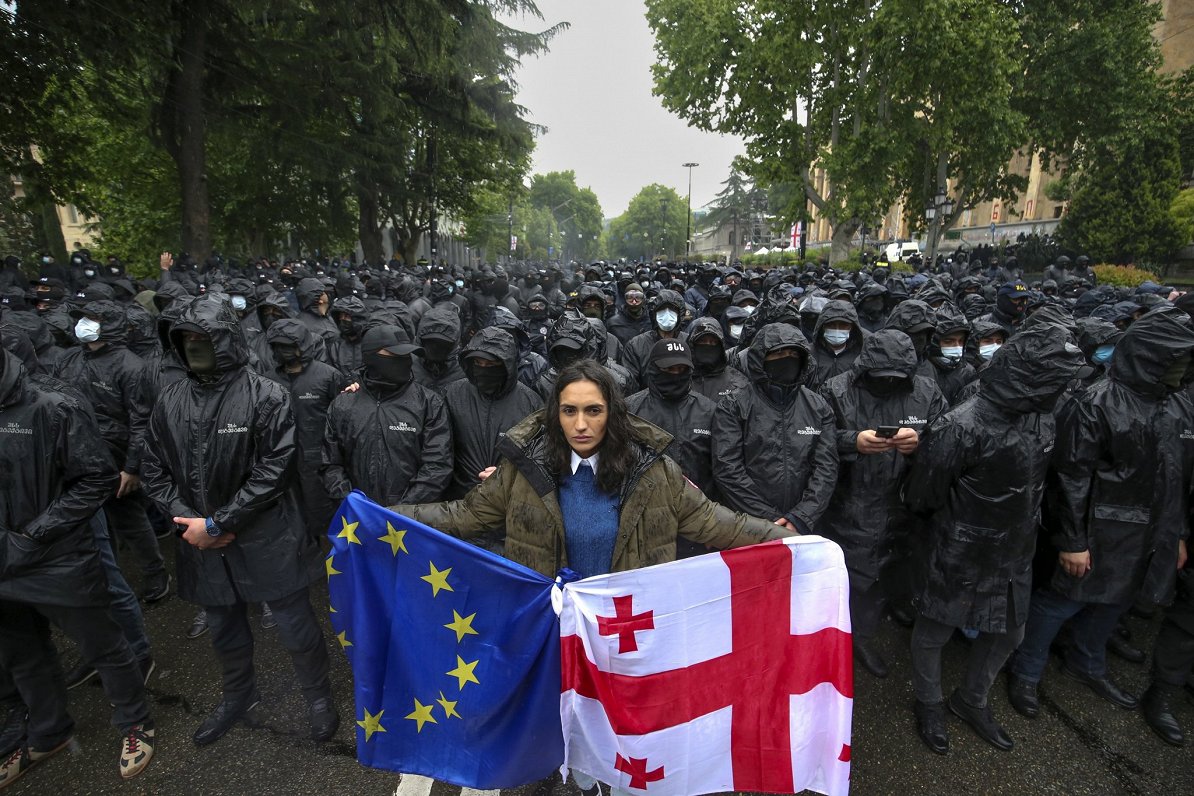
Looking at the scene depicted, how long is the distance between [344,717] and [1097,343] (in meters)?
6.26

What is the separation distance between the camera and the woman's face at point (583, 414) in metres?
2.36

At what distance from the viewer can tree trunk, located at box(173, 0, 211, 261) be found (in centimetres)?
1571

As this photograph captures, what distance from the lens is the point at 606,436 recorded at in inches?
95.2

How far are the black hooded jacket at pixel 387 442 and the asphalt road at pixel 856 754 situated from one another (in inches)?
50.2

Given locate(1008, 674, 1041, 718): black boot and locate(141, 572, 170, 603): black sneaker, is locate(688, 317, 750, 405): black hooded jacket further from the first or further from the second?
locate(141, 572, 170, 603): black sneaker

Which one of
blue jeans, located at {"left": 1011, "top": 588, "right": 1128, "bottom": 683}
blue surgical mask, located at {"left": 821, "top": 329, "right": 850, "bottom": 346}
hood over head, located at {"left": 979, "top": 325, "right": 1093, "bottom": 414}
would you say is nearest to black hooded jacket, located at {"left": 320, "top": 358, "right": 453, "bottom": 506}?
hood over head, located at {"left": 979, "top": 325, "right": 1093, "bottom": 414}

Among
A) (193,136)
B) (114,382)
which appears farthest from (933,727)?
(193,136)

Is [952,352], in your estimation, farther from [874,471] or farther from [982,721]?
[982,721]

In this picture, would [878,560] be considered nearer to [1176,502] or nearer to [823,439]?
[823,439]

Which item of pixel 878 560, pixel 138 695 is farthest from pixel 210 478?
pixel 878 560

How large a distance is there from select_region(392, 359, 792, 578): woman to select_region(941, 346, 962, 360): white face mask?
10.9 ft

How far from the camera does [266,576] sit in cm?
307

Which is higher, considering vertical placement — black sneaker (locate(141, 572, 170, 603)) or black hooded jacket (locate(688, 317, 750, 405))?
black hooded jacket (locate(688, 317, 750, 405))

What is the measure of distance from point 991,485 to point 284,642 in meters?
3.80
